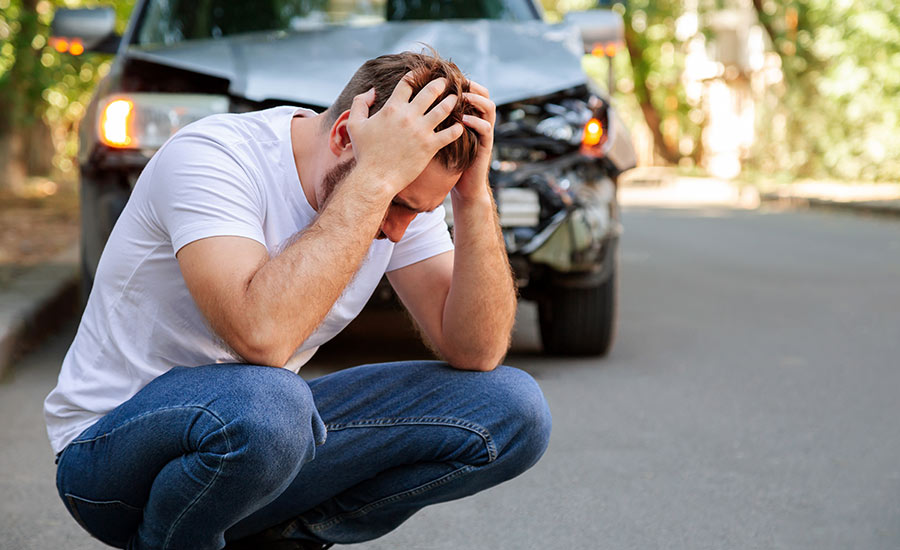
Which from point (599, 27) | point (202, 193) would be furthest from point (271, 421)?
point (599, 27)

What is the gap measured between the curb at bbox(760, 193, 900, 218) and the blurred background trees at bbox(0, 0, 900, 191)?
8.01 ft

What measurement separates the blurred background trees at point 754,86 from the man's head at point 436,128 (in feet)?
26.9

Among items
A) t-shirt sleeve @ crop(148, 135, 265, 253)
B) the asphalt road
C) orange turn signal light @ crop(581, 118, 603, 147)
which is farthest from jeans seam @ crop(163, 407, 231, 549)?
orange turn signal light @ crop(581, 118, 603, 147)

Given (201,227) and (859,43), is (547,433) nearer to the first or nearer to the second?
(201,227)

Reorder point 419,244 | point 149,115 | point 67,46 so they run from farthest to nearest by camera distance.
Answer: point 67,46 → point 149,115 → point 419,244

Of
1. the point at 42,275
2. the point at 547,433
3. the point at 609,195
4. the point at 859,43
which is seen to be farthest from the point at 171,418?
the point at 859,43

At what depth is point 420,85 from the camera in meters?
2.37

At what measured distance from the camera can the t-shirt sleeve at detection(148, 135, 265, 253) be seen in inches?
91.3

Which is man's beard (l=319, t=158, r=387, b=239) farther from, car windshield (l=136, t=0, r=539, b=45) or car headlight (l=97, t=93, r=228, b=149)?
Result: car windshield (l=136, t=0, r=539, b=45)

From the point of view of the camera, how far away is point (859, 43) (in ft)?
70.9

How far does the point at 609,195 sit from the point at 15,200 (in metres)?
10.8

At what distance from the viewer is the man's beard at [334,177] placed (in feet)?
7.97

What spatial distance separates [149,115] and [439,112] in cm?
265

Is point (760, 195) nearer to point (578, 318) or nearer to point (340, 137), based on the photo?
point (578, 318)
